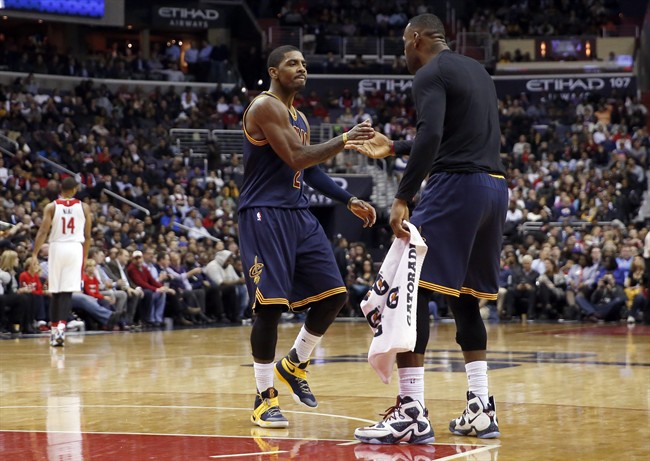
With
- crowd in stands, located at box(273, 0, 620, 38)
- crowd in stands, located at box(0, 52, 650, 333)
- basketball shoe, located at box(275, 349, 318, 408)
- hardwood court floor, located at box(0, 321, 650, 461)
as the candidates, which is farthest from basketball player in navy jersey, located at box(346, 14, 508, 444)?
crowd in stands, located at box(273, 0, 620, 38)

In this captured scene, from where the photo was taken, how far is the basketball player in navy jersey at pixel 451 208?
551cm

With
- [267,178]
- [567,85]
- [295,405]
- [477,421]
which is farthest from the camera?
[567,85]

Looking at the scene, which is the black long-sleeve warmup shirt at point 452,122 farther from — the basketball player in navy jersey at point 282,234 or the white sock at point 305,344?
the white sock at point 305,344

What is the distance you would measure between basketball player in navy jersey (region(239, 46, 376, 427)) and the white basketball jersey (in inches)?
254

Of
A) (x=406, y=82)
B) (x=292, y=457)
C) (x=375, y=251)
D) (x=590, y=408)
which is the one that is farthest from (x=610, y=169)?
(x=292, y=457)

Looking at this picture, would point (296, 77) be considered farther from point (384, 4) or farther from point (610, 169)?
point (384, 4)

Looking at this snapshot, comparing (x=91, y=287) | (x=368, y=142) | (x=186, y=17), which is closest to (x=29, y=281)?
(x=91, y=287)

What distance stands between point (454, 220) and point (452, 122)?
523 millimetres

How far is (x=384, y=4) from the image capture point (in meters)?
38.3

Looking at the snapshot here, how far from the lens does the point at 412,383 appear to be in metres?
5.57

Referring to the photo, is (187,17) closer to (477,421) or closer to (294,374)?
(294,374)

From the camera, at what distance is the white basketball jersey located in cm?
1247

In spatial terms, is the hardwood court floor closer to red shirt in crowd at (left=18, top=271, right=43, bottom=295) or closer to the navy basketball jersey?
the navy basketball jersey

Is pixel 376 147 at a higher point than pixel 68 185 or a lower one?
higher
